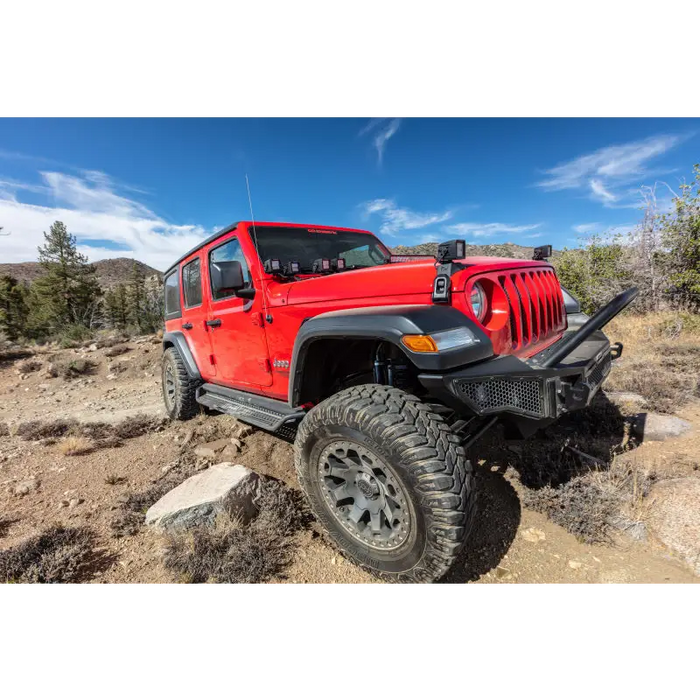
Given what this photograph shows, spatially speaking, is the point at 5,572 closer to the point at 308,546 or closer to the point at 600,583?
the point at 308,546

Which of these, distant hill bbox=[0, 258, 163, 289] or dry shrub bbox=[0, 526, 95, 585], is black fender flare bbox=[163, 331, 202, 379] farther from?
distant hill bbox=[0, 258, 163, 289]

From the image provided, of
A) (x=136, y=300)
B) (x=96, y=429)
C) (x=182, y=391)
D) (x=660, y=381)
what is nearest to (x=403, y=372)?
(x=182, y=391)

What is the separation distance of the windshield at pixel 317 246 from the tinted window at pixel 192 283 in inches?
45.7

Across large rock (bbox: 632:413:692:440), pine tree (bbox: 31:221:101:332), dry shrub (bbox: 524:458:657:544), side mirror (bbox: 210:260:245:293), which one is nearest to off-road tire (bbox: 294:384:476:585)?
dry shrub (bbox: 524:458:657:544)

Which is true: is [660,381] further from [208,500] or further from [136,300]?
[136,300]

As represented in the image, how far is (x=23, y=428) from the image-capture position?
462 centimetres

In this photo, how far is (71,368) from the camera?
27.5 ft

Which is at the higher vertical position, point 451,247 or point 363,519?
point 451,247

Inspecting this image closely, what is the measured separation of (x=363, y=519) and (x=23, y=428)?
5.04 m

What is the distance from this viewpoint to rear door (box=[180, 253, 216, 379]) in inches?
150

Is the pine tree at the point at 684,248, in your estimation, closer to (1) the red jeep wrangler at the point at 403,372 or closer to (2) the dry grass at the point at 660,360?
(2) the dry grass at the point at 660,360

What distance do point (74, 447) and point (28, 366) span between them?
6.84m

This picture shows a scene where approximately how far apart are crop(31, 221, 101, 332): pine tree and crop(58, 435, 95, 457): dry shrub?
2892 centimetres
